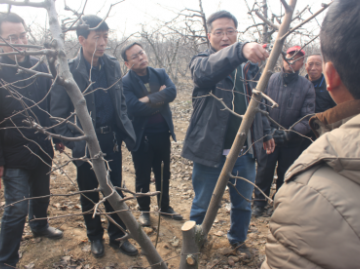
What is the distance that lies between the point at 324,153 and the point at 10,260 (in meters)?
2.72

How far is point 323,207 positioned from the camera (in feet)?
2.28

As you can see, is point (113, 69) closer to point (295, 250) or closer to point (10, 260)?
point (10, 260)

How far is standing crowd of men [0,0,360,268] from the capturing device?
72cm

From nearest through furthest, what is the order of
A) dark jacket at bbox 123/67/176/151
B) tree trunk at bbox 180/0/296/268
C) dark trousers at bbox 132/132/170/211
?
tree trunk at bbox 180/0/296/268 → dark jacket at bbox 123/67/176/151 → dark trousers at bbox 132/132/170/211

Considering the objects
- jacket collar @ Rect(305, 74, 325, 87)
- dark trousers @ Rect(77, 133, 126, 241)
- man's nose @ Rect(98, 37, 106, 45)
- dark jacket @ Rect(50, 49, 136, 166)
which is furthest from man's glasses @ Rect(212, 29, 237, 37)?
jacket collar @ Rect(305, 74, 325, 87)

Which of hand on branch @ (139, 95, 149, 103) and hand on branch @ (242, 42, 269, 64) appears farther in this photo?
hand on branch @ (139, 95, 149, 103)

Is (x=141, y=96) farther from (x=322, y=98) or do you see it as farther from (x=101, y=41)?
(x=322, y=98)

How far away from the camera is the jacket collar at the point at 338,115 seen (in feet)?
2.68

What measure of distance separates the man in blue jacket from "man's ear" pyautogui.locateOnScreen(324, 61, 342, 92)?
7.25ft

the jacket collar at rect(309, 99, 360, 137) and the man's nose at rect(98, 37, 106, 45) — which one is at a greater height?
the man's nose at rect(98, 37, 106, 45)

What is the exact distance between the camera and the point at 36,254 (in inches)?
103

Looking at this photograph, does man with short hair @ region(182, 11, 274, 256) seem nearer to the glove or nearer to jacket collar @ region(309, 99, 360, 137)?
the glove

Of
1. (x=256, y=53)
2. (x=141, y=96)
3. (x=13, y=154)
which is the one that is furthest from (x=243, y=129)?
(x=13, y=154)

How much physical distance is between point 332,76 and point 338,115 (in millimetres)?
141
